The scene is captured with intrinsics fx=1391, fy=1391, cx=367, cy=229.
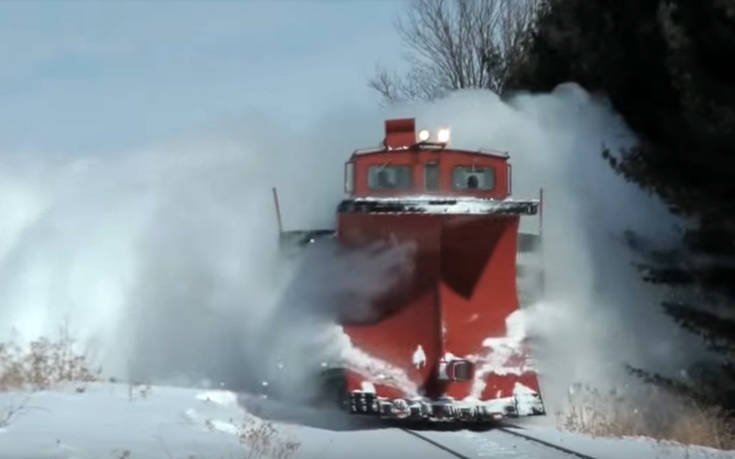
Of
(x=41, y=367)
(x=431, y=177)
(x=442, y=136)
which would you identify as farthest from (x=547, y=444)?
(x=41, y=367)

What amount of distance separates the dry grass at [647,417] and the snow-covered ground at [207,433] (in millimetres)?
476

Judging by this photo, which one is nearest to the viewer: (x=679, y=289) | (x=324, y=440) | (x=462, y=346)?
(x=324, y=440)

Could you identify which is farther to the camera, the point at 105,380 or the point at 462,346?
the point at 105,380

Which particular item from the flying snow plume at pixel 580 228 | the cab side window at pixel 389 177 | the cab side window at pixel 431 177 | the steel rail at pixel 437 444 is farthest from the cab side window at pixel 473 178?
the steel rail at pixel 437 444

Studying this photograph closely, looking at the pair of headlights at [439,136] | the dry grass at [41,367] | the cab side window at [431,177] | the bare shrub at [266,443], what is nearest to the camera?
the bare shrub at [266,443]

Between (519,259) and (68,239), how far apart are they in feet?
28.5

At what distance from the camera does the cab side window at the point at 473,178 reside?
17.1 metres

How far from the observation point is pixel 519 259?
17141mm

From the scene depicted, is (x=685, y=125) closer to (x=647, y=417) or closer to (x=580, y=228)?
(x=580, y=228)

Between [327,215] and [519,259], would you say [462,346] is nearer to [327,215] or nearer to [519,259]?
[519,259]

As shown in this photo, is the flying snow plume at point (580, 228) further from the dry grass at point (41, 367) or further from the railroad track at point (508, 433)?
the dry grass at point (41, 367)

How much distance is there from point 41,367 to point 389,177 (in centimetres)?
481

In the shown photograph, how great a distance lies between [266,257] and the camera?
20.2 m

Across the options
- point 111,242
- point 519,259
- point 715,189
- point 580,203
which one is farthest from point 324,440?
point 111,242
